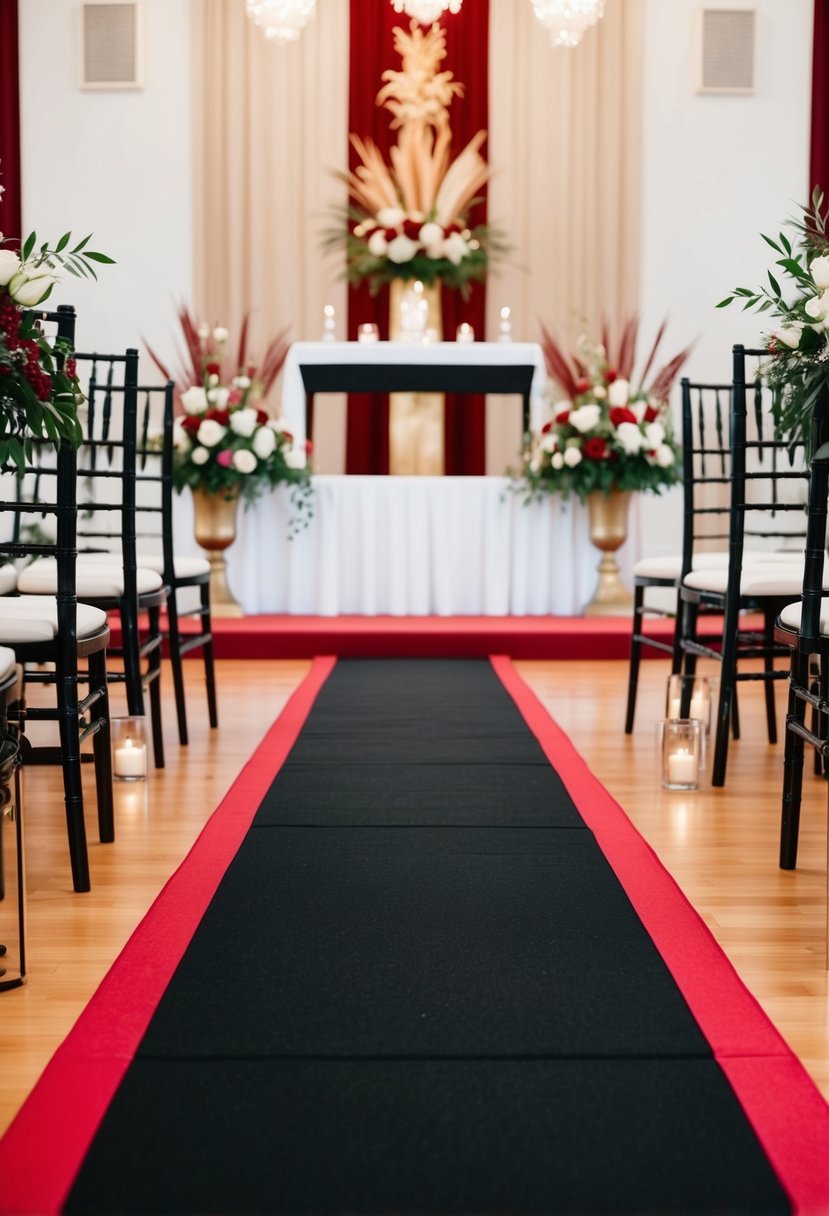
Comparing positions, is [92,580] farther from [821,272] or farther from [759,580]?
[821,272]

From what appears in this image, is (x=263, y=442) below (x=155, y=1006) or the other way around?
the other way around

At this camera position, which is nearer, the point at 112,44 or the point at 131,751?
the point at 131,751

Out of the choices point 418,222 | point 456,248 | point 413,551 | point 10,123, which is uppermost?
point 10,123

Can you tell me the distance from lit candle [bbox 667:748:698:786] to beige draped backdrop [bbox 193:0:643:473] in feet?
18.5

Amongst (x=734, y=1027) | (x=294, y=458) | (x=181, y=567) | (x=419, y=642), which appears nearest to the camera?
(x=734, y=1027)

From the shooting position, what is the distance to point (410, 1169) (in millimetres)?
1515

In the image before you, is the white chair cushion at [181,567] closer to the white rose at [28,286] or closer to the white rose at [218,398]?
the white rose at [28,286]

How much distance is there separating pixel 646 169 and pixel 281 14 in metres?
2.78

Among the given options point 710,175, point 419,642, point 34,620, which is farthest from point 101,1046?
point 710,175

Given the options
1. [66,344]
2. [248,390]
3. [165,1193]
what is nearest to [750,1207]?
[165,1193]

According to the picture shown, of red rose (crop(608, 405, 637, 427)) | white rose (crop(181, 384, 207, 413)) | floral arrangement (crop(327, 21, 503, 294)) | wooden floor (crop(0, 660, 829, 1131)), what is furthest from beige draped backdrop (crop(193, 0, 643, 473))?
wooden floor (crop(0, 660, 829, 1131))

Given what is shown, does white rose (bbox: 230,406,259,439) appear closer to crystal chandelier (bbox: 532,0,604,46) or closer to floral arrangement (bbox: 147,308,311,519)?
floral arrangement (bbox: 147,308,311,519)

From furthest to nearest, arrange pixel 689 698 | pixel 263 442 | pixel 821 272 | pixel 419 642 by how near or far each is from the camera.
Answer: pixel 263 442 < pixel 419 642 < pixel 689 698 < pixel 821 272

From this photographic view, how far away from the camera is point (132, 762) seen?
11.9 feet
